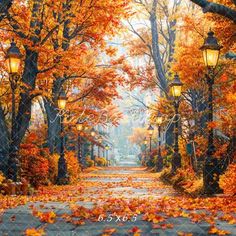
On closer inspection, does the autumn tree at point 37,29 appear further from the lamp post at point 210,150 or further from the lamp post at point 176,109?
the lamp post at point 210,150

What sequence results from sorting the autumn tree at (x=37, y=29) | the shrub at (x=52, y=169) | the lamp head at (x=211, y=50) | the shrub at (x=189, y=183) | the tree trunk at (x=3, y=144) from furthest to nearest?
the shrub at (x=52, y=169) < the autumn tree at (x=37, y=29) < the tree trunk at (x=3, y=144) < the shrub at (x=189, y=183) < the lamp head at (x=211, y=50)

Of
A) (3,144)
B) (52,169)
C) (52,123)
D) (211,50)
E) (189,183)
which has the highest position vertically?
(211,50)

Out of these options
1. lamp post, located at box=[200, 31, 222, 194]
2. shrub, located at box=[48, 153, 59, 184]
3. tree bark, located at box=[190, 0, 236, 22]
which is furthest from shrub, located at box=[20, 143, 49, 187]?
tree bark, located at box=[190, 0, 236, 22]

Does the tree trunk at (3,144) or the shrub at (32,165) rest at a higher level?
the tree trunk at (3,144)

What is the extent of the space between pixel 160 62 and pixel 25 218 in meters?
27.7

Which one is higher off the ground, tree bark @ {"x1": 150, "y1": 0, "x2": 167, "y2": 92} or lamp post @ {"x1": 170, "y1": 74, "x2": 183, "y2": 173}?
tree bark @ {"x1": 150, "y1": 0, "x2": 167, "y2": 92}

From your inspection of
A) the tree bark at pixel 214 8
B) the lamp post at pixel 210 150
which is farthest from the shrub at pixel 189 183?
the tree bark at pixel 214 8

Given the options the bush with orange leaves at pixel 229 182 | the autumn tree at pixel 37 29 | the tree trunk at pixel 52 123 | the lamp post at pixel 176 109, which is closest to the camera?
the bush with orange leaves at pixel 229 182

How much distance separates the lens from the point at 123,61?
2708 cm

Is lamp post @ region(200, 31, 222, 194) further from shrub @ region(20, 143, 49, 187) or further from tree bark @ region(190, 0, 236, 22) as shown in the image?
shrub @ region(20, 143, 49, 187)

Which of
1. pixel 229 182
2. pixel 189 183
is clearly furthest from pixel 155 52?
pixel 229 182

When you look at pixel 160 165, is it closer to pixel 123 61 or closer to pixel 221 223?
pixel 123 61

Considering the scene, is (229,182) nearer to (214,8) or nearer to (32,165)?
(214,8)

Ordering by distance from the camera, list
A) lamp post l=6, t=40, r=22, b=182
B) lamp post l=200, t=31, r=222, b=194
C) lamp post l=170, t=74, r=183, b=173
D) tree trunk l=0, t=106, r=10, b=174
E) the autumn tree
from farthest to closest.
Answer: lamp post l=170, t=74, r=183, b=173
the autumn tree
tree trunk l=0, t=106, r=10, b=174
lamp post l=6, t=40, r=22, b=182
lamp post l=200, t=31, r=222, b=194
